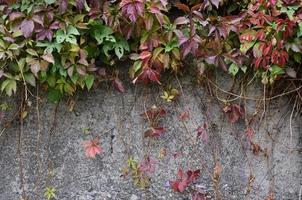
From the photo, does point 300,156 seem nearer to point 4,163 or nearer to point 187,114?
point 187,114

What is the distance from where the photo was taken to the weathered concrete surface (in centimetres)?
216

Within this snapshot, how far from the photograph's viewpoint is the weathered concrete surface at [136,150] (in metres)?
2.16

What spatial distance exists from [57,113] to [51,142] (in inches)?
5.7

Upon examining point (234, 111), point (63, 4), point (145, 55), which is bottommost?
point (234, 111)

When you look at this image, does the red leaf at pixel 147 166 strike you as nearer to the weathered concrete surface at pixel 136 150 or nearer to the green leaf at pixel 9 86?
the weathered concrete surface at pixel 136 150

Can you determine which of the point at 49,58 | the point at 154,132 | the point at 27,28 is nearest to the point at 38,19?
the point at 27,28

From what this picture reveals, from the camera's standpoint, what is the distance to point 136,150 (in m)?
2.18

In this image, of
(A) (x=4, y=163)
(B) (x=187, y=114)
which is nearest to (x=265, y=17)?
(B) (x=187, y=114)

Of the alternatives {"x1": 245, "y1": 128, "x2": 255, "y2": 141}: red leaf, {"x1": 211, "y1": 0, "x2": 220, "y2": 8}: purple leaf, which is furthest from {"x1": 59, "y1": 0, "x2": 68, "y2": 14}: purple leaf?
{"x1": 245, "y1": 128, "x2": 255, "y2": 141}: red leaf

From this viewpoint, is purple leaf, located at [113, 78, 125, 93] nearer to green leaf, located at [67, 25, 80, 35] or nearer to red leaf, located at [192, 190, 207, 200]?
green leaf, located at [67, 25, 80, 35]

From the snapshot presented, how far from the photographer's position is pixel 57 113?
7.11 feet

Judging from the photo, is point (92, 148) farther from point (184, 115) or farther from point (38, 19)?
point (38, 19)

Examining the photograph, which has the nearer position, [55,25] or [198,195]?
[55,25]

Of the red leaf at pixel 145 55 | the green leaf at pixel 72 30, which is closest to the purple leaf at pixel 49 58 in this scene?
the green leaf at pixel 72 30
